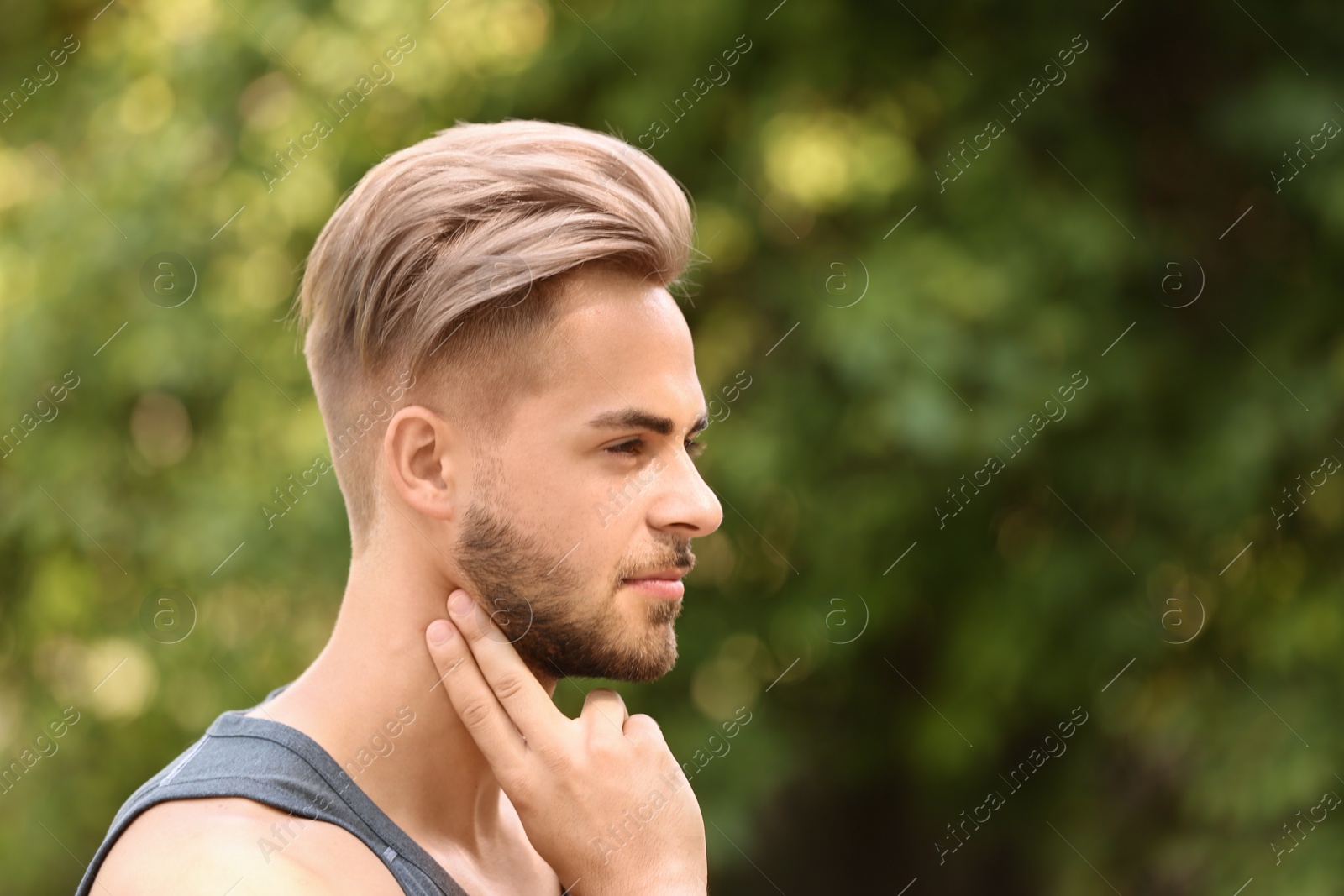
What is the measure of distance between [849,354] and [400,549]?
2.19 metres

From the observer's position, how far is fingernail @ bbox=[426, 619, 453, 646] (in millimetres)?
2035

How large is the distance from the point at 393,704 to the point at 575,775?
12.3 inches

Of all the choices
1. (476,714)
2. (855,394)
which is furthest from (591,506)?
(855,394)

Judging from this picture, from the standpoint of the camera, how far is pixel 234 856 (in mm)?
1670

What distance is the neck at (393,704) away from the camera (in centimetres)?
199

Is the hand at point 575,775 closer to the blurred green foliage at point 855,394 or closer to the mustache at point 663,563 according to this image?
the mustache at point 663,563

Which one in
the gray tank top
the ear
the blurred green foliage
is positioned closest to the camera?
the gray tank top

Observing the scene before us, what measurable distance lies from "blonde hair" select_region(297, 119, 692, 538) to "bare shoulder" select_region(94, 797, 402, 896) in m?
0.55

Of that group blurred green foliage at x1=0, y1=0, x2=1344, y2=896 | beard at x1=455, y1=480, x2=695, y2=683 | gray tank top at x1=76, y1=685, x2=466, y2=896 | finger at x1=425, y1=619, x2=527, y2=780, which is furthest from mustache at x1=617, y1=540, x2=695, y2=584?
blurred green foliage at x1=0, y1=0, x2=1344, y2=896

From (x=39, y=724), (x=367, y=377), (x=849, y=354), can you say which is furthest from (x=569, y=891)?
(x=39, y=724)

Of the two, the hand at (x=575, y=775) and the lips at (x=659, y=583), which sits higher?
the lips at (x=659, y=583)

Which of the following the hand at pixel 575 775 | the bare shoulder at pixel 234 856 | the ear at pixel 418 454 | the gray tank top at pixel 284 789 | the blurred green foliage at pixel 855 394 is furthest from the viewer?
the blurred green foliage at pixel 855 394

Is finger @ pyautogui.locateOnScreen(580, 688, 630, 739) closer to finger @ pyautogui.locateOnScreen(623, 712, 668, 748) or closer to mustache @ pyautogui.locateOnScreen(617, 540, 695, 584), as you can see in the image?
finger @ pyautogui.locateOnScreen(623, 712, 668, 748)

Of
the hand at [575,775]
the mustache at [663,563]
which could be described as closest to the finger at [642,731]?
the hand at [575,775]
